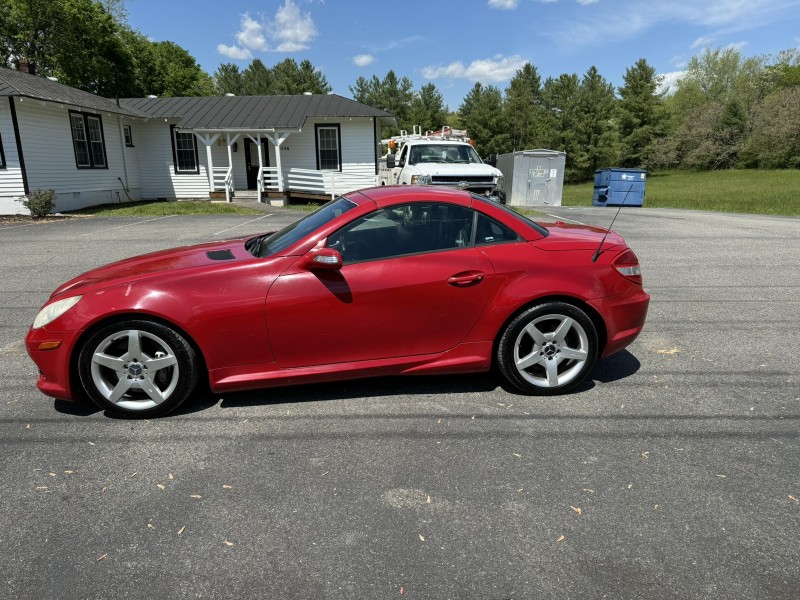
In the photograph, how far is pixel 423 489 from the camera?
2881mm

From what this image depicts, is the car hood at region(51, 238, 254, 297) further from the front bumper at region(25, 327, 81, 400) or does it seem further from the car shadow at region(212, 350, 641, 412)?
the car shadow at region(212, 350, 641, 412)

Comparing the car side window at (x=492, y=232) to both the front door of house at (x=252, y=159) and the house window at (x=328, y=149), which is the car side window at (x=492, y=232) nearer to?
the house window at (x=328, y=149)

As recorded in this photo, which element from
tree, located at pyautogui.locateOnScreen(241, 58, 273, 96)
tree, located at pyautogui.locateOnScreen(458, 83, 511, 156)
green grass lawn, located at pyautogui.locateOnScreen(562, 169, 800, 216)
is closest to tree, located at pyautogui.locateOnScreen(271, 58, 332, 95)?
tree, located at pyautogui.locateOnScreen(241, 58, 273, 96)

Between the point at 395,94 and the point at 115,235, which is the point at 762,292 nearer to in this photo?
the point at 115,235

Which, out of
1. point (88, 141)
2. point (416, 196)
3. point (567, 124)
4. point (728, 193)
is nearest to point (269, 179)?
point (88, 141)

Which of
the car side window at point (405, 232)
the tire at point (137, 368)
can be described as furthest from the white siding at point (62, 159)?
the car side window at point (405, 232)

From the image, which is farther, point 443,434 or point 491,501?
point 443,434

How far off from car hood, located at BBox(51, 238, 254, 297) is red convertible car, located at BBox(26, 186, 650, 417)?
0.07 feet

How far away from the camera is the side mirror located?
3492 millimetres

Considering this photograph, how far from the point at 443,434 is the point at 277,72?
Answer: 260 ft

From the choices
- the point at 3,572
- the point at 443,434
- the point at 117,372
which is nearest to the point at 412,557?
the point at 443,434

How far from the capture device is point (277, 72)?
7419 centimetres

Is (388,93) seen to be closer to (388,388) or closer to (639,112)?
(639,112)

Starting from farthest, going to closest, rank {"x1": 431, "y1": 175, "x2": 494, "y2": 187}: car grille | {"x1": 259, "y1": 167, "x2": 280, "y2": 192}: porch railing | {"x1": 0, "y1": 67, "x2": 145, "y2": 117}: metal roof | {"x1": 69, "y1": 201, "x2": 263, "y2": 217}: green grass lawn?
{"x1": 259, "y1": 167, "x2": 280, "y2": 192}: porch railing < {"x1": 69, "y1": 201, "x2": 263, "y2": 217}: green grass lawn < {"x1": 0, "y1": 67, "x2": 145, "y2": 117}: metal roof < {"x1": 431, "y1": 175, "x2": 494, "y2": 187}: car grille
